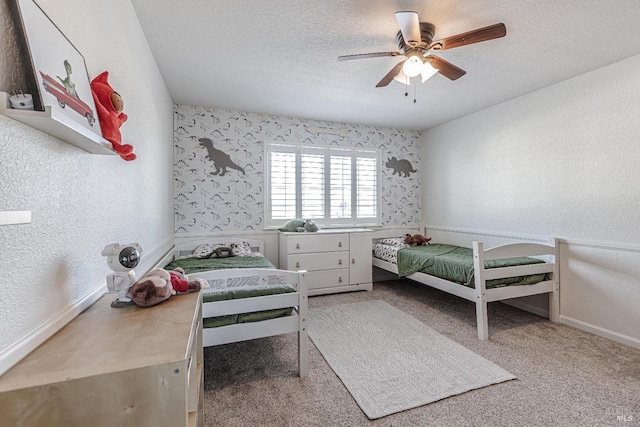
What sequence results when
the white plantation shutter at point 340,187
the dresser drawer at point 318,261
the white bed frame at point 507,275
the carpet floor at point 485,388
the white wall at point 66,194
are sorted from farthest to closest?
the white plantation shutter at point 340,187 < the dresser drawer at point 318,261 < the white bed frame at point 507,275 < the carpet floor at point 485,388 < the white wall at point 66,194

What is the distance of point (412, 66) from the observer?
1977 millimetres

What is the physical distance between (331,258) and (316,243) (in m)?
0.29

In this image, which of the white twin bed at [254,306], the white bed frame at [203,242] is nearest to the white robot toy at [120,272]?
the white twin bed at [254,306]

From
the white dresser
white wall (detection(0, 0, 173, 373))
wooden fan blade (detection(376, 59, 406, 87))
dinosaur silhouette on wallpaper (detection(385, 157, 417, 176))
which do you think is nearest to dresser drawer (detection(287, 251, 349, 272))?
the white dresser

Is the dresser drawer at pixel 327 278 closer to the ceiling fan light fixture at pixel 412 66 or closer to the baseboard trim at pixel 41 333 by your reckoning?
the ceiling fan light fixture at pixel 412 66

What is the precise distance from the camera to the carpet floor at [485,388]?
1.53 meters

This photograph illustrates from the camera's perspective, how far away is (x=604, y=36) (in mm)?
2025

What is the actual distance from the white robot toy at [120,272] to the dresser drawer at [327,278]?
2610 mm

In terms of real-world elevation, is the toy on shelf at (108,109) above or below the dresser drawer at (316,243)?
above

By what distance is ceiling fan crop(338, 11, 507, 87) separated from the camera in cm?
164

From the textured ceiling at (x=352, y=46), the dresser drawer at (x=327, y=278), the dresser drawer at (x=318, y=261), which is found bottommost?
the dresser drawer at (x=327, y=278)

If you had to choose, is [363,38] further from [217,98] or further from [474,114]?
[474,114]

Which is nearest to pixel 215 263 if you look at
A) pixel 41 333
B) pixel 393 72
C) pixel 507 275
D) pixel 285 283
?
pixel 285 283

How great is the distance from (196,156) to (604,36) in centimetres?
393
